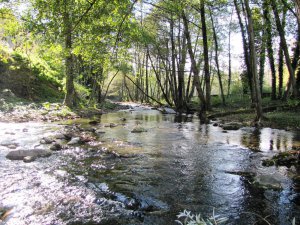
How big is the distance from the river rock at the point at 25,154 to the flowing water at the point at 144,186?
0.14 m

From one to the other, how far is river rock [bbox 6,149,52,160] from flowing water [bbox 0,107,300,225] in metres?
0.14

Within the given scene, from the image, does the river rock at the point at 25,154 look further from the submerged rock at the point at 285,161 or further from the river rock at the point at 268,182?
the submerged rock at the point at 285,161

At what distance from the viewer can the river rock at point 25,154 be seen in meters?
6.05

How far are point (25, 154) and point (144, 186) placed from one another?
3186 millimetres

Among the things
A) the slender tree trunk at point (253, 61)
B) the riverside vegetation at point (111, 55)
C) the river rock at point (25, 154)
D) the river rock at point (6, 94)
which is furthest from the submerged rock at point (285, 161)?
the river rock at point (6, 94)

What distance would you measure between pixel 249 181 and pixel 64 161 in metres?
3.84

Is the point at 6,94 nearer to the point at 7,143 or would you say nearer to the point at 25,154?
the point at 7,143

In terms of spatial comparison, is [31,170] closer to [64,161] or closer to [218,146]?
[64,161]

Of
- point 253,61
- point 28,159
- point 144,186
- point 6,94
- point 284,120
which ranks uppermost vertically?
point 253,61

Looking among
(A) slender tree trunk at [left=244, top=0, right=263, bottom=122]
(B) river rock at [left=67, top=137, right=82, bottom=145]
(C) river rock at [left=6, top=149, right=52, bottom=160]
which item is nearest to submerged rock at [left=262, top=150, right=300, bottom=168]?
(C) river rock at [left=6, top=149, right=52, bottom=160]

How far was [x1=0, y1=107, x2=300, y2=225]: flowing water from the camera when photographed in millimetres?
3492

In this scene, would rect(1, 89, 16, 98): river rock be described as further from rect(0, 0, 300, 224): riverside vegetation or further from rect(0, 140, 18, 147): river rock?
rect(0, 140, 18, 147): river rock

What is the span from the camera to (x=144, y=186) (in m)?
4.58

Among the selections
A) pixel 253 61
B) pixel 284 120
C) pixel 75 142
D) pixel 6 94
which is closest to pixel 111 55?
pixel 75 142
